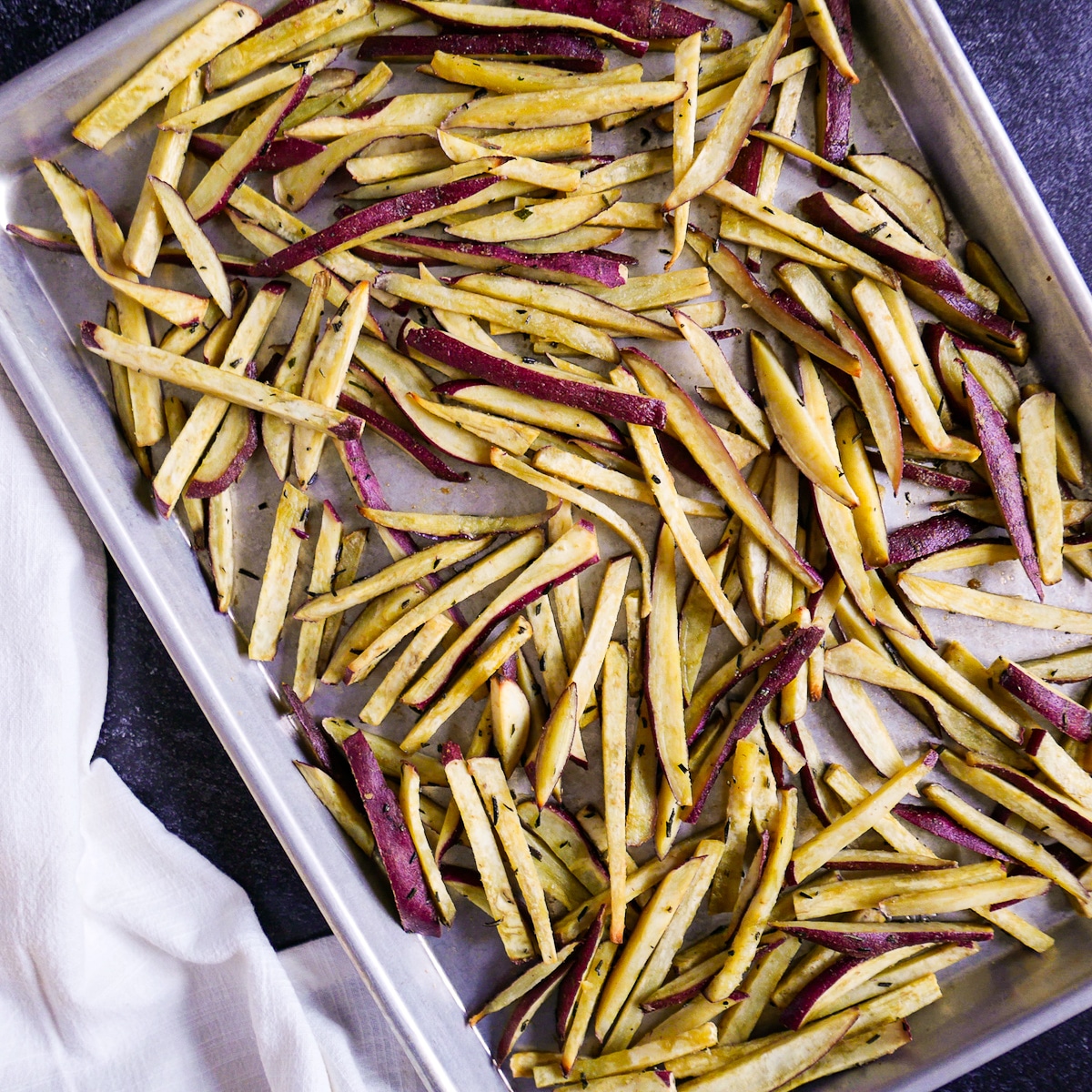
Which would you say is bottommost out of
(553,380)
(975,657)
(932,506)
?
(975,657)

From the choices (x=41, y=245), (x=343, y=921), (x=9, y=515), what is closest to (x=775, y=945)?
(x=343, y=921)

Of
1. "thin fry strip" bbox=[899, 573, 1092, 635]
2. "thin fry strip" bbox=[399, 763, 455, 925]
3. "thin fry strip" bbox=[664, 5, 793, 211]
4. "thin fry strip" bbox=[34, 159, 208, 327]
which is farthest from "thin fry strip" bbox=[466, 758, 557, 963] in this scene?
"thin fry strip" bbox=[664, 5, 793, 211]

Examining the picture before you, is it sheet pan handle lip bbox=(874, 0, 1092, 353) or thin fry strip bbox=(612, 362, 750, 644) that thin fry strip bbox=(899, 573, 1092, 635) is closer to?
thin fry strip bbox=(612, 362, 750, 644)

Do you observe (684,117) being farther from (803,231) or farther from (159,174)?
(159,174)

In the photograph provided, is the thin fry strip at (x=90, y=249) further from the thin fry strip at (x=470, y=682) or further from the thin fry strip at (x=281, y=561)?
the thin fry strip at (x=470, y=682)

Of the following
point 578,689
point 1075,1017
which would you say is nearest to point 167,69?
point 578,689

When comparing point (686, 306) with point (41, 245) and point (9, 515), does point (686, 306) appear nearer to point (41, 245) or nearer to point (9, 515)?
point (41, 245)
